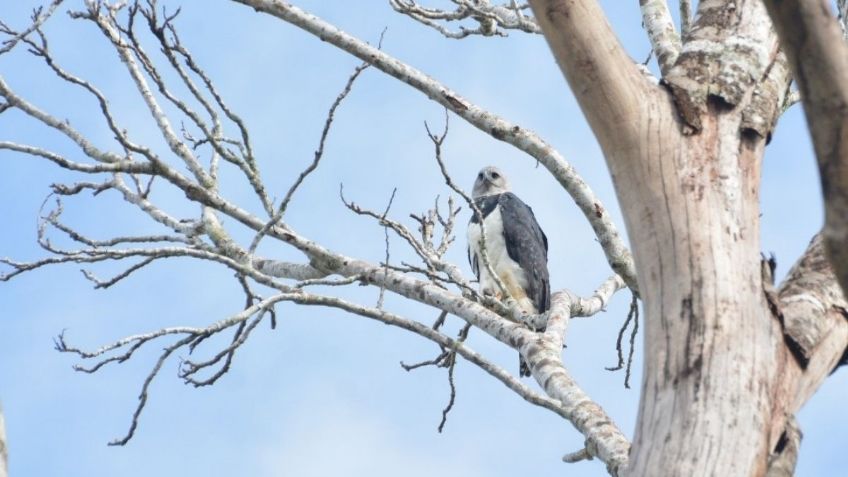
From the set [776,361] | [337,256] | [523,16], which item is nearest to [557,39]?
[776,361]

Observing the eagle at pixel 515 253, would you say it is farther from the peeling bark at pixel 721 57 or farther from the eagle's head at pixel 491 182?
the peeling bark at pixel 721 57

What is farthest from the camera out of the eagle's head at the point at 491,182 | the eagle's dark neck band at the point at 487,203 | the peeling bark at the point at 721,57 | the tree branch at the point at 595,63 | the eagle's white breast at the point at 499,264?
the eagle's head at the point at 491,182

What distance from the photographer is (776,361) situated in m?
2.74

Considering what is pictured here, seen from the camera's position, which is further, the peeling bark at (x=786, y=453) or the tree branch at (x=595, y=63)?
the tree branch at (x=595, y=63)

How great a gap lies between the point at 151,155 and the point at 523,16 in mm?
2679

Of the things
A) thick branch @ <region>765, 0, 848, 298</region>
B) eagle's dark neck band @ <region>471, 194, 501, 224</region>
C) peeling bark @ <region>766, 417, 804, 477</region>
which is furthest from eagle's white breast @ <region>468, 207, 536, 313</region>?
thick branch @ <region>765, 0, 848, 298</region>

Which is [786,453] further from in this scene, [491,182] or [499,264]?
[491,182]

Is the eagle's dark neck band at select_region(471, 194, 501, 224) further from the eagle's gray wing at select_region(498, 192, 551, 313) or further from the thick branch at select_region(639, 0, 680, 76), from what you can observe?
the thick branch at select_region(639, 0, 680, 76)

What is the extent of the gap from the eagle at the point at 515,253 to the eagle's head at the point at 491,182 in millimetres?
1163

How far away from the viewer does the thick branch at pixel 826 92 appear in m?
2.03

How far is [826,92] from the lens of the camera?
205 cm

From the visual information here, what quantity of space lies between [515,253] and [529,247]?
138 mm

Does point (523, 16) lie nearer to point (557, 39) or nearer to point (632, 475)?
point (557, 39)

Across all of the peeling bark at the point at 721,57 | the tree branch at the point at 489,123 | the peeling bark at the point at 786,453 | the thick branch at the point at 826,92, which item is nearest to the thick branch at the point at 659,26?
the tree branch at the point at 489,123
